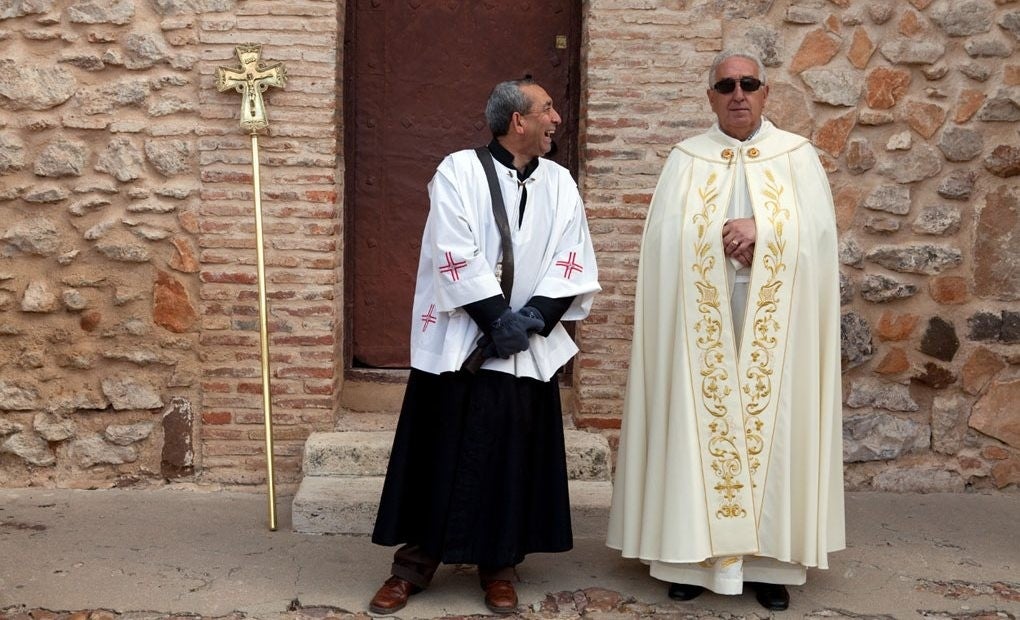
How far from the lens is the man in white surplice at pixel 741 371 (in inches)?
168

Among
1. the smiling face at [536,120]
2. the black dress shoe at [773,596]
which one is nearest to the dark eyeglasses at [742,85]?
the smiling face at [536,120]

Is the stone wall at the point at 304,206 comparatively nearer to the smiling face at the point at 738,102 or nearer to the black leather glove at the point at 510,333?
the smiling face at the point at 738,102

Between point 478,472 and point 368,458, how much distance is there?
54.7 inches

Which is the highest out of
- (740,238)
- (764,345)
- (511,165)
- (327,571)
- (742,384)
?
(511,165)

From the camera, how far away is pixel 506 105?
13.7 ft

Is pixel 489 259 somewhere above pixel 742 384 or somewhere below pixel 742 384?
above

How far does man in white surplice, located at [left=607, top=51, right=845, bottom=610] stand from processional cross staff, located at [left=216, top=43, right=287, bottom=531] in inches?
66.3

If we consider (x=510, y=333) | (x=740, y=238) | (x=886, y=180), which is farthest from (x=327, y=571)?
(x=886, y=180)

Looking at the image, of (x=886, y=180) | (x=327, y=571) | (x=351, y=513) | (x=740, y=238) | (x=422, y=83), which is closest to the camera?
(x=740, y=238)

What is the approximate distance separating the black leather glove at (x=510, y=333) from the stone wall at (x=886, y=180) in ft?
5.24

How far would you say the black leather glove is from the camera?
160 inches

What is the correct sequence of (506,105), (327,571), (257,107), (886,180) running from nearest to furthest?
(506,105), (327,571), (257,107), (886,180)

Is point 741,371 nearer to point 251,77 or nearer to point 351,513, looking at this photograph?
point 351,513

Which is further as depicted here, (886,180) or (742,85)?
(886,180)
